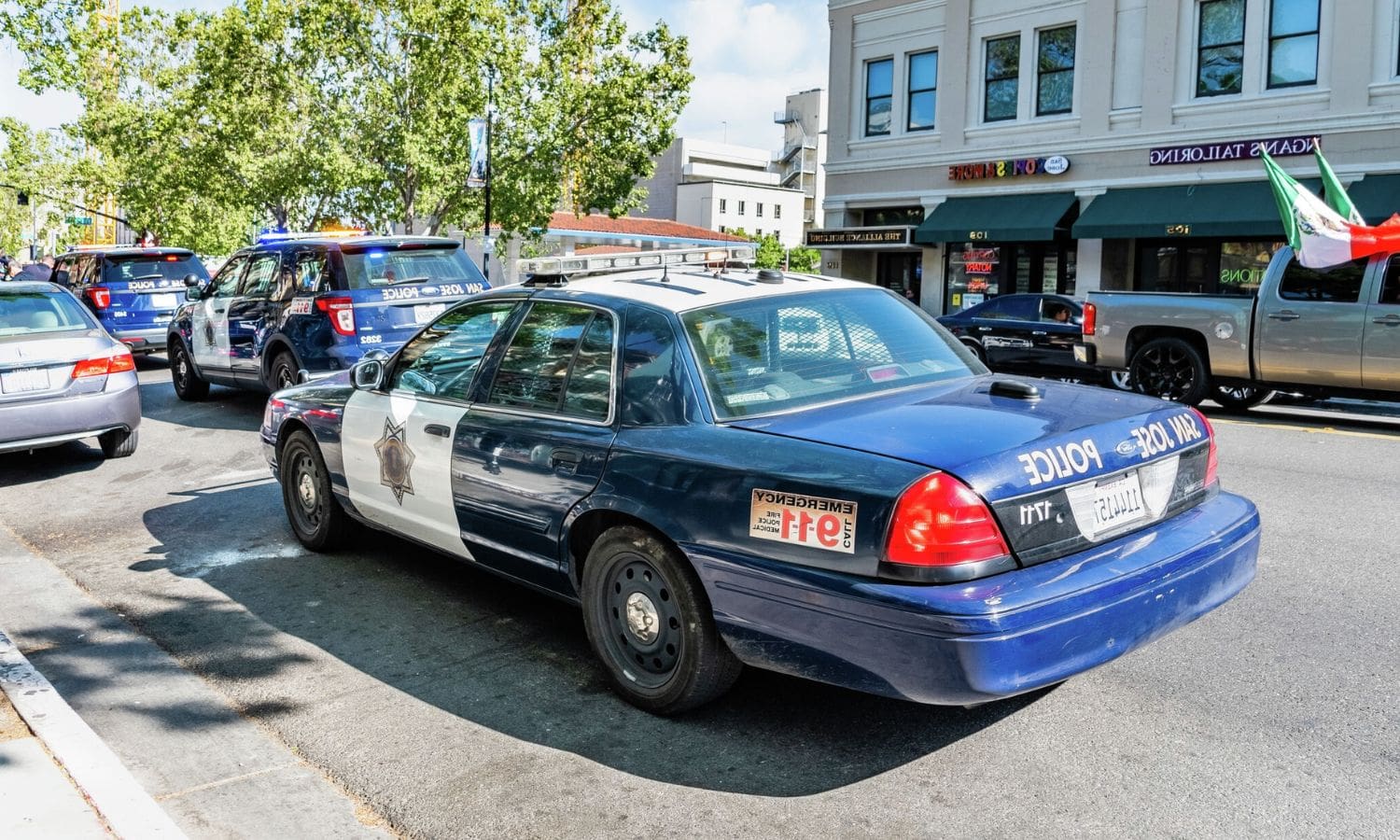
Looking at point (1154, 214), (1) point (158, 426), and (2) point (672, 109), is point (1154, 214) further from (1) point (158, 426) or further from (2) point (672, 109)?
(1) point (158, 426)

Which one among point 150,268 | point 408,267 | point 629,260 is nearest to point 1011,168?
point 150,268

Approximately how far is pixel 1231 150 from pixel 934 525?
21.2 m

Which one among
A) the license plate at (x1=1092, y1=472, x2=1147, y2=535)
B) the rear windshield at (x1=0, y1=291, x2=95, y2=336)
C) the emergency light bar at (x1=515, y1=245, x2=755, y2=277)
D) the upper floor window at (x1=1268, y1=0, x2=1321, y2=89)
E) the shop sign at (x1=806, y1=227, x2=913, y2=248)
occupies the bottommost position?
the license plate at (x1=1092, y1=472, x2=1147, y2=535)

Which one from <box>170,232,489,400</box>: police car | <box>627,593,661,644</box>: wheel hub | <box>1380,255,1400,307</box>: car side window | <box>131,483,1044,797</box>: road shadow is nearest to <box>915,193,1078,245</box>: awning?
<box>1380,255,1400,307</box>: car side window

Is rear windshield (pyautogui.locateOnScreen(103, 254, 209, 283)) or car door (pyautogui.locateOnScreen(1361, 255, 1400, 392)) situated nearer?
car door (pyautogui.locateOnScreen(1361, 255, 1400, 392))

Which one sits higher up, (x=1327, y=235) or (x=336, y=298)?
(x=1327, y=235)

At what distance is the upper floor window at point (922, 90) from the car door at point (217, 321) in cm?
1812

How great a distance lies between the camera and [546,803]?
12.2ft

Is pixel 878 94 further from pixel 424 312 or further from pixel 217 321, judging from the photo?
pixel 424 312

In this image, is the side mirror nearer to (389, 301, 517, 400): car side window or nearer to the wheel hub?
(389, 301, 517, 400): car side window

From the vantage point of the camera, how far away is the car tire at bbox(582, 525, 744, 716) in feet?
13.4

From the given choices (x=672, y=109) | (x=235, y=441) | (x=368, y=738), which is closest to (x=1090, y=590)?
(x=368, y=738)

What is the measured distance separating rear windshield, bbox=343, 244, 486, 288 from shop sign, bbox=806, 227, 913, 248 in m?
17.2

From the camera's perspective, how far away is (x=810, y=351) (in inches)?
183
